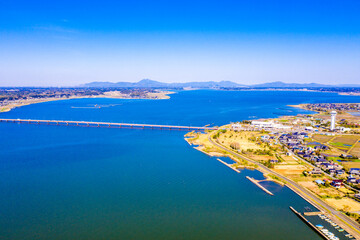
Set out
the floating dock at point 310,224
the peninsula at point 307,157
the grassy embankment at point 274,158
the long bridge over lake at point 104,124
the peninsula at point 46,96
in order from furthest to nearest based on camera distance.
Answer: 1. the peninsula at point 46,96
2. the long bridge over lake at point 104,124
3. the grassy embankment at point 274,158
4. the peninsula at point 307,157
5. the floating dock at point 310,224

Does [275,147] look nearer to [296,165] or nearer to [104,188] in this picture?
[296,165]

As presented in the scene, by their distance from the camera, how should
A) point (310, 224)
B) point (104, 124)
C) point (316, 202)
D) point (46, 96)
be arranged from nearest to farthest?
point (310, 224), point (316, 202), point (104, 124), point (46, 96)

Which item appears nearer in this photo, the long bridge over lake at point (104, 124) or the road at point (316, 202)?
the road at point (316, 202)

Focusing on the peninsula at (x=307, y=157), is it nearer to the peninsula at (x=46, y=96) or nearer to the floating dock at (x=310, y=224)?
the floating dock at (x=310, y=224)

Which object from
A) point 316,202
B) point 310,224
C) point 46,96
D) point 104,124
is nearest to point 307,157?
point 316,202

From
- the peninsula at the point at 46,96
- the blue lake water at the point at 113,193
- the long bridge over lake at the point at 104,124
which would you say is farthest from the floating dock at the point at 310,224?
the peninsula at the point at 46,96

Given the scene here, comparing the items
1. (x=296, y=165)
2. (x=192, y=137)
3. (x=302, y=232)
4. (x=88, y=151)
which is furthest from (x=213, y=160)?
(x=88, y=151)

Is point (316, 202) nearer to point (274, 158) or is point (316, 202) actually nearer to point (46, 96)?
point (274, 158)

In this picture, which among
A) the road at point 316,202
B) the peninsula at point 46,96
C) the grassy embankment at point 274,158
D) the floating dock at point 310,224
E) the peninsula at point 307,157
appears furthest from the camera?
the peninsula at point 46,96

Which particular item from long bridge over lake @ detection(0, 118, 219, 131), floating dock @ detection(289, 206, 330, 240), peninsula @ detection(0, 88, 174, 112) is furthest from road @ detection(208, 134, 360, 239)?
peninsula @ detection(0, 88, 174, 112)

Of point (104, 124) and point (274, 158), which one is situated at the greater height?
point (274, 158)

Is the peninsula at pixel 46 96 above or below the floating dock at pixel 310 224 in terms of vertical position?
above
